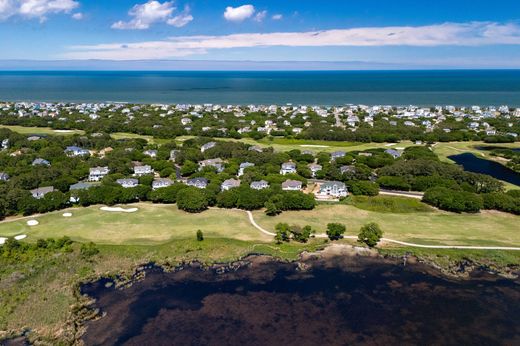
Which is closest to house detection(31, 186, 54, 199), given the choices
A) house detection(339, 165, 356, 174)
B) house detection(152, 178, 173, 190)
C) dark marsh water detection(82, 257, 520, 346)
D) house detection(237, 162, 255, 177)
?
house detection(152, 178, 173, 190)

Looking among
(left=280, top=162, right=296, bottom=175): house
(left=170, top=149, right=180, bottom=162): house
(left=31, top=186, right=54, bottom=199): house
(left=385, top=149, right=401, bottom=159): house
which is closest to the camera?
(left=31, top=186, right=54, bottom=199): house

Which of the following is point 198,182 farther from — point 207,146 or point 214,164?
point 207,146

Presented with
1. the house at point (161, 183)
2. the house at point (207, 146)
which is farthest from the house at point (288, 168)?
the house at point (207, 146)

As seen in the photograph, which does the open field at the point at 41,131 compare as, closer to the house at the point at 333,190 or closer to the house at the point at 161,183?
the house at the point at 161,183

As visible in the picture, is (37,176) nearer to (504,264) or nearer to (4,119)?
(504,264)

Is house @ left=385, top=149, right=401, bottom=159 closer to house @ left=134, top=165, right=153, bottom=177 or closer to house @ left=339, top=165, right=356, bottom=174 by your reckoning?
house @ left=339, top=165, right=356, bottom=174

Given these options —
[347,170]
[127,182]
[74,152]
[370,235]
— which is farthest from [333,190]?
[74,152]

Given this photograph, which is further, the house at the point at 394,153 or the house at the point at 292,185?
the house at the point at 394,153
